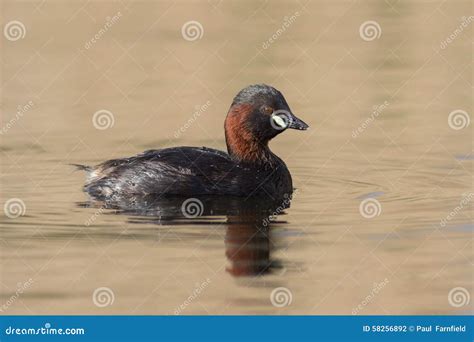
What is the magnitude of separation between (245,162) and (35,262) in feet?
12.8

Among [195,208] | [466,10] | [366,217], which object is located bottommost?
[195,208]

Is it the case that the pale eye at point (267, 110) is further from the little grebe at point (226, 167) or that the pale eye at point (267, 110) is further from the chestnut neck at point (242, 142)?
the chestnut neck at point (242, 142)

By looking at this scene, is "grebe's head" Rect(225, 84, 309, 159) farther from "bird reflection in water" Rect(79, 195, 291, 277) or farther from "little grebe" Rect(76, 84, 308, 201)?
"bird reflection in water" Rect(79, 195, 291, 277)

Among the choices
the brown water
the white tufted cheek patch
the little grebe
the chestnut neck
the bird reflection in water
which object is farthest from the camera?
the chestnut neck

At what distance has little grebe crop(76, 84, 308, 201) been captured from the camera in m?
14.4

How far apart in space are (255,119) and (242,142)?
344mm

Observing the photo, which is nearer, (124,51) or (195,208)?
(195,208)

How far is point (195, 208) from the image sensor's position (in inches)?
549

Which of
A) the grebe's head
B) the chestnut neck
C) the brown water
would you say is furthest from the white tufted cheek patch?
the brown water

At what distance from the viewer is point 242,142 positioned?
15.0 m

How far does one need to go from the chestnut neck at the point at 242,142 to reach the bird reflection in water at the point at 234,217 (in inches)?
27.7

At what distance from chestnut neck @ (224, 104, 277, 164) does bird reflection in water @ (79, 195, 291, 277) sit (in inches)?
27.7

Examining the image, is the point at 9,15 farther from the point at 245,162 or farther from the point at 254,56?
the point at 245,162

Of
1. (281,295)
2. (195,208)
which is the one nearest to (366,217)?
(195,208)
